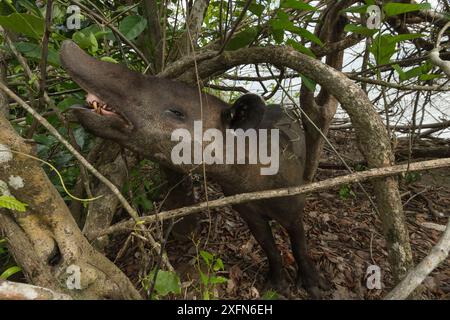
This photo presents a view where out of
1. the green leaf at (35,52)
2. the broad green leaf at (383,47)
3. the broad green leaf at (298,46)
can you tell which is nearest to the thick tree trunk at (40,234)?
the green leaf at (35,52)

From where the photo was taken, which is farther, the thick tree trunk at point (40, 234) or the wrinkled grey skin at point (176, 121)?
the wrinkled grey skin at point (176, 121)

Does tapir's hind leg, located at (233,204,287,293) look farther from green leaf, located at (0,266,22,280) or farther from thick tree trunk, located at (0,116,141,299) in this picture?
green leaf, located at (0,266,22,280)

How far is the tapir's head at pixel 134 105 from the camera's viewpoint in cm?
234

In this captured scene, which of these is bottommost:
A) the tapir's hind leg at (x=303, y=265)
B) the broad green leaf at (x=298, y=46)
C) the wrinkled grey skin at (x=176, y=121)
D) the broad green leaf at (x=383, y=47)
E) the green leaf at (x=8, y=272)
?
the tapir's hind leg at (x=303, y=265)

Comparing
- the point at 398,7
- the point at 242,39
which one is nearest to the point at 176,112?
the point at 242,39

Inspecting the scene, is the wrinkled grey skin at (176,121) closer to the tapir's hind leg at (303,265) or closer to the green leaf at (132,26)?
the tapir's hind leg at (303,265)

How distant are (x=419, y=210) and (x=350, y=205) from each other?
31.8 inches

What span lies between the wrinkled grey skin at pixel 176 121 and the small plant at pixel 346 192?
1495mm

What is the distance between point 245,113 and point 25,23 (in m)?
1.39

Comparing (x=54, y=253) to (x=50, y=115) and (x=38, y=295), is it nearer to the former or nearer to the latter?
(x=38, y=295)

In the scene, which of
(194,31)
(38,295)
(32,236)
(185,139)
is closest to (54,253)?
(32,236)

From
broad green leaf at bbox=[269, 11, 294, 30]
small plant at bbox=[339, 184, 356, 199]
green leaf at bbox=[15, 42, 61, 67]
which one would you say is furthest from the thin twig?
small plant at bbox=[339, 184, 356, 199]

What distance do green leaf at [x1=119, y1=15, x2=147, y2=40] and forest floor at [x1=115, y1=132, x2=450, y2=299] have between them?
1.56 metres
